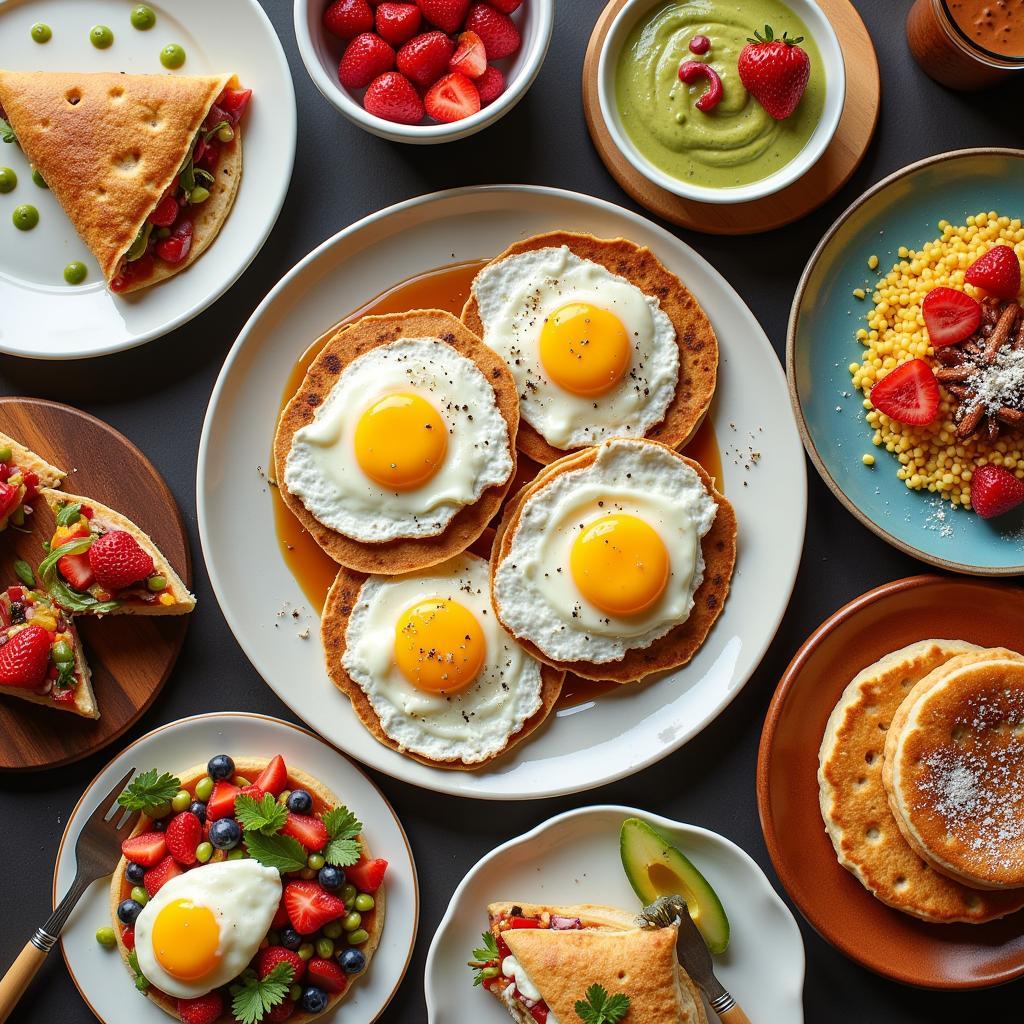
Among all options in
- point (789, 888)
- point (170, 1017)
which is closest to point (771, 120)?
point (789, 888)

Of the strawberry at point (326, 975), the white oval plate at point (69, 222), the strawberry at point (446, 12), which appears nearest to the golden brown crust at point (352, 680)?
the strawberry at point (326, 975)

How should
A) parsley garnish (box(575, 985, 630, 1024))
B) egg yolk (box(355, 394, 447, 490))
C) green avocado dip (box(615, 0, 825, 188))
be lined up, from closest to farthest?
1. parsley garnish (box(575, 985, 630, 1024))
2. egg yolk (box(355, 394, 447, 490))
3. green avocado dip (box(615, 0, 825, 188))

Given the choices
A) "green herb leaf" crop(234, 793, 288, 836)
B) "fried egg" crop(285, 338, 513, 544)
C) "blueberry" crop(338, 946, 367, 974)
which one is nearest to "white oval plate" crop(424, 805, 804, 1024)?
"blueberry" crop(338, 946, 367, 974)

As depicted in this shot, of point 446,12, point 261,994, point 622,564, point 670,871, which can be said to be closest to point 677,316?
point 622,564

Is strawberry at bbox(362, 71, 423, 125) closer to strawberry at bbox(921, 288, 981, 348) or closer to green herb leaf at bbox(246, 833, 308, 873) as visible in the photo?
strawberry at bbox(921, 288, 981, 348)

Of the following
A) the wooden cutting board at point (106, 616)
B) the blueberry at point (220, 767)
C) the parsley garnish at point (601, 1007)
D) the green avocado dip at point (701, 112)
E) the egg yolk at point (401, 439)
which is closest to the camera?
the parsley garnish at point (601, 1007)

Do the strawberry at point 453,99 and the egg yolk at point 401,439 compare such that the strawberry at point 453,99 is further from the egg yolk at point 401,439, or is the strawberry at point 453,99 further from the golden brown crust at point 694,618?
the golden brown crust at point 694,618

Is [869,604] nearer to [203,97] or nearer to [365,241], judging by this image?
[365,241]
